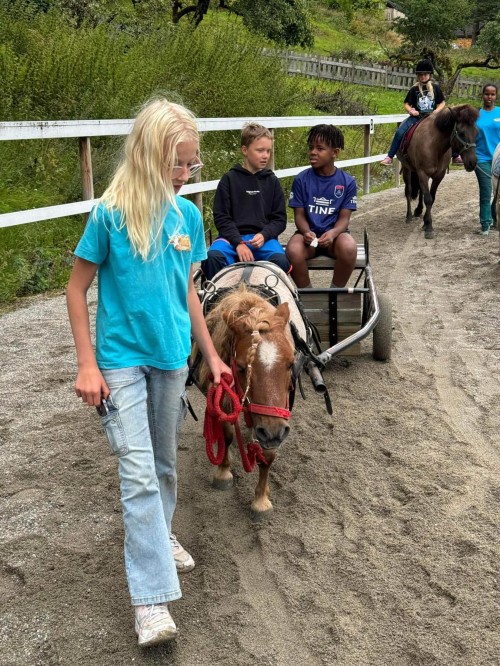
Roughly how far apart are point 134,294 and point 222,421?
88 cm

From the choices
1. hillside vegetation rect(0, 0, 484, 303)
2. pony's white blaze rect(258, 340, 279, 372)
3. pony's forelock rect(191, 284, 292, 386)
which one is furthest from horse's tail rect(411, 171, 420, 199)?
pony's white blaze rect(258, 340, 279, 372)

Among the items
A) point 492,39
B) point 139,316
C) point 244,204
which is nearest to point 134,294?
point 139,316

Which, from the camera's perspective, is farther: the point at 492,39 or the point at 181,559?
the point at 492,39

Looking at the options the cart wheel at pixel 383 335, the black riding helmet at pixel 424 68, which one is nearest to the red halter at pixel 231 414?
the cart wheel at pixel 383 335

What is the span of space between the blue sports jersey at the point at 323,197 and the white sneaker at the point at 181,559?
3.34 meters

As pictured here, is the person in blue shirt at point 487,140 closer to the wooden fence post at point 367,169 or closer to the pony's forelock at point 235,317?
the wooden fence post at point 367,169

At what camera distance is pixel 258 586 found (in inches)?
121

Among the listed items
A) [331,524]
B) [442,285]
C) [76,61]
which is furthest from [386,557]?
[76,61]

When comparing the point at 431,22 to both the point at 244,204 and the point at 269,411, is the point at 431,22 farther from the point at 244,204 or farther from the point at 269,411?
the point at 269,411

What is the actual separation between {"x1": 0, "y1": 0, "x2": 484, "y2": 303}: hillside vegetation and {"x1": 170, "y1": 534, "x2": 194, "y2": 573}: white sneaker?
464cm

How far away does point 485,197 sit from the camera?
10750 mm

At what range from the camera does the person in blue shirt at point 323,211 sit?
5723mm

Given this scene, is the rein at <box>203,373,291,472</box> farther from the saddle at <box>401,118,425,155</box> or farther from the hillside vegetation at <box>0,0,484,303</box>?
the saddle at <box>401,118,425,155</box>

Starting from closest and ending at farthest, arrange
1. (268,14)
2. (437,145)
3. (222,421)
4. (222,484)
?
(222,421) < (222,484) < (437,145) < (268,14)
